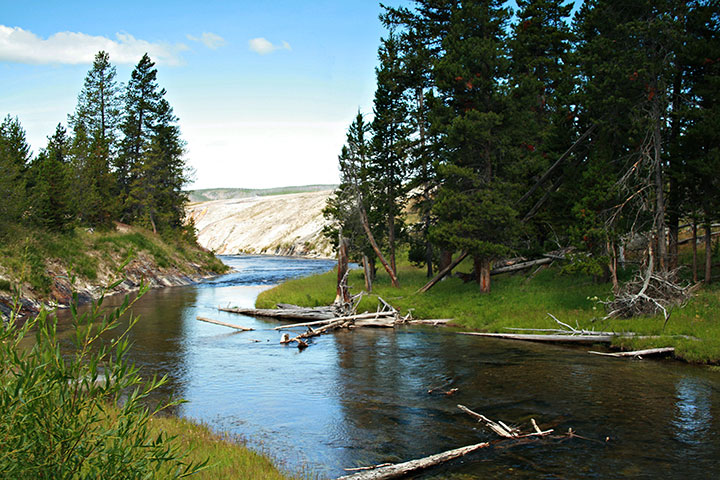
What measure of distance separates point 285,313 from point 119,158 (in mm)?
40674

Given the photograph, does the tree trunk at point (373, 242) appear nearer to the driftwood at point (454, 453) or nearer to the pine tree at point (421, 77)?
the pine tree at point (421, 77)

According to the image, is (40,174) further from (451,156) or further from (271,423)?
(271,423)

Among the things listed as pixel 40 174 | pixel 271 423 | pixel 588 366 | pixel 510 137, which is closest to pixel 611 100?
pixel 510 137

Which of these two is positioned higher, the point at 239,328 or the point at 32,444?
the point at 32,444

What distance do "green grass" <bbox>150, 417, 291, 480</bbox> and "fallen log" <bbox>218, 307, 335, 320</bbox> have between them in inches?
550

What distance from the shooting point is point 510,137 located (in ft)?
79.9

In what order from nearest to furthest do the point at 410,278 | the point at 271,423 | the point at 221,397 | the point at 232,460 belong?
1. the point at 232,460
2. the point at 271,423
3. the point at 221,397
4. the point at 410,278

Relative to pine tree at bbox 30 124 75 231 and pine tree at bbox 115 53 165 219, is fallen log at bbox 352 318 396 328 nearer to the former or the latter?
pine tree at bbox 30 124 75 231

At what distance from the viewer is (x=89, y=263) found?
3625cm

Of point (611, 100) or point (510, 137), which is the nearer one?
point (611, 100)

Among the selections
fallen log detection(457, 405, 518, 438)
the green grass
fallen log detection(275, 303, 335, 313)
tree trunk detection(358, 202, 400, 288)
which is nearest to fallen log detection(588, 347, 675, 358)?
fallen log detection(457, 405, 518, 438)

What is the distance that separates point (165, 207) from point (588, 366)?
51873 mm

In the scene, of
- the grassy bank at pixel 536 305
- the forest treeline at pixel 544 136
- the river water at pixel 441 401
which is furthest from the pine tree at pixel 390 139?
the river water at pixel 441 401

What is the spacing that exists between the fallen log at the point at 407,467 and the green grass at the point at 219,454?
1230mm
